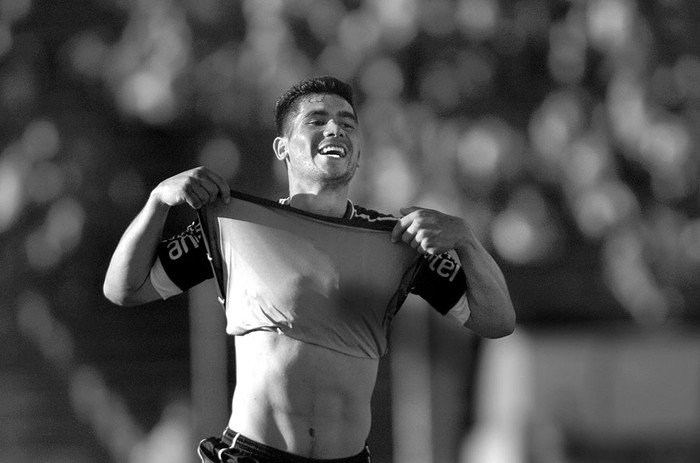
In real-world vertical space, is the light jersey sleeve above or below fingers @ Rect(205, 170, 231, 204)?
below

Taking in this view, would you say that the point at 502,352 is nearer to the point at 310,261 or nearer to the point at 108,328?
the point at 108,328

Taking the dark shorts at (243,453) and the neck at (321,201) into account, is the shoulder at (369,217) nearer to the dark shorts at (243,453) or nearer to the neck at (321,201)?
the neck at (321,201)

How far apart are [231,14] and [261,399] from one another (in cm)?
675

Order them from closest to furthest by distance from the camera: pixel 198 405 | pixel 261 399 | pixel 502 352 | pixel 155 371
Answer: pixel 261 399 < pixel 502 352 < pixel 198 405 < pixel 155 371

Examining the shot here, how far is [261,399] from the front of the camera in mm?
3182

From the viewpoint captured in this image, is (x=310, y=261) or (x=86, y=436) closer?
(x=310, y=261)

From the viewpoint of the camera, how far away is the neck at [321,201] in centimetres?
325

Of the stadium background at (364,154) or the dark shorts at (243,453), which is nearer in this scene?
the dark shorts at (243,453)

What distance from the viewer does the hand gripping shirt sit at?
10.4ft

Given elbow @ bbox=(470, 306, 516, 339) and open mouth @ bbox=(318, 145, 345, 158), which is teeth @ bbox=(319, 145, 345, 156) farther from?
elbow @ bbox=(470, 306, 516, 339)

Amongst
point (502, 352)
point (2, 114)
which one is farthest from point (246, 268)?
point (2, 114)

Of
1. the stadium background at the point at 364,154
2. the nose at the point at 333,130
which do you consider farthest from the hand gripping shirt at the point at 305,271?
the stadium background at the point at 364,154

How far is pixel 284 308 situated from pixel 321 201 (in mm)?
300

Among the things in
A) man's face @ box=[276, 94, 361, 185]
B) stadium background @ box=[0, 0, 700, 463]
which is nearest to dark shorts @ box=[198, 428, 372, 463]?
man's face @ box=[276, 94, 361, 185]
